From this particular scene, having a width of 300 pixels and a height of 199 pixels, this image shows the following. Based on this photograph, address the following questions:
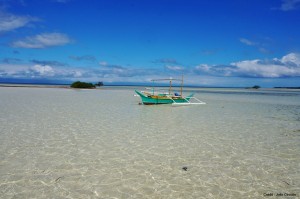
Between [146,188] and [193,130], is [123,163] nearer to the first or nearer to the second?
[146,188]

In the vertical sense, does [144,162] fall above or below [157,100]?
below

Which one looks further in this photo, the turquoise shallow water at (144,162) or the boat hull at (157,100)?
the boat hull at (157,100)

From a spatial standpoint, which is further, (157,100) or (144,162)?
(157,100)

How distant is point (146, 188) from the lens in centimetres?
661

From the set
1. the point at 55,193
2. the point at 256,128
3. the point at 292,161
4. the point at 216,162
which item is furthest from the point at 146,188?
the point at 256,128

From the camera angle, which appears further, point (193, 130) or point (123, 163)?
point (193, 130)

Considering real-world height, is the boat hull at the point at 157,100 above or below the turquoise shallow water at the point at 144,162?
above

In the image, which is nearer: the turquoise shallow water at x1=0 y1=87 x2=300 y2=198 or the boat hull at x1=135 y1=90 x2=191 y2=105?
the turquoise shallow water at x1=0 y1=87 x2=300 y2=198

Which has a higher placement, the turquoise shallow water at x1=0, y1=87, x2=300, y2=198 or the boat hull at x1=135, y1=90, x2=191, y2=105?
the boat hull at x1=135, y1=90, x2=191, y2=105

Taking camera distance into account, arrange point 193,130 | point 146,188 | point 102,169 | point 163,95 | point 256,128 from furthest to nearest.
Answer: point 163,95, point 256,128, point 193,130, point 102,169, point 146,188

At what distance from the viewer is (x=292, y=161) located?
352 inches

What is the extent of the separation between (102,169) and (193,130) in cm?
735

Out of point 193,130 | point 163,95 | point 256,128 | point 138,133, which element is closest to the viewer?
point 138,133

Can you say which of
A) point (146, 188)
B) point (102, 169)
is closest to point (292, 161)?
point (146, 188)
